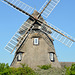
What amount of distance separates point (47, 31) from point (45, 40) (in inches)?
47.0

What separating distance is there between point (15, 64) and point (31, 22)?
534 cm

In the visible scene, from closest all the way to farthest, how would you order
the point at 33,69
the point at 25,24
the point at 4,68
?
the point at 4,68
the point at 33,69
the point at 25,24

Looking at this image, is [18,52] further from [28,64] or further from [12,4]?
[12,4]

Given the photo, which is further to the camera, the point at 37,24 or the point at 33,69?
the point at 37,24

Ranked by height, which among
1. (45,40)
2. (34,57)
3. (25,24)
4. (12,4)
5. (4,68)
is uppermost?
(12,4)

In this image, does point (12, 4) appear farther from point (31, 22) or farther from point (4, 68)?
point (4, 68)

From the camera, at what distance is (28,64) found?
2459 cm

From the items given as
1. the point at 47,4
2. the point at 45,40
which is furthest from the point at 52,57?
the point at 47,4

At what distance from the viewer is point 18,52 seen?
993 inches

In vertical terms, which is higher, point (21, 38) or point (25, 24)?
point (25, 24)

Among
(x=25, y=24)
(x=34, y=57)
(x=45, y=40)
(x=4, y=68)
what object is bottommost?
(x=4, y=68)

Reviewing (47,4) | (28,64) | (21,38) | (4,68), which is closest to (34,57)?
(28,64)

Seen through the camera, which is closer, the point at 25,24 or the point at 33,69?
the point at 33,69

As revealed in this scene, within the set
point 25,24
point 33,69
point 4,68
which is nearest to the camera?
point 4,68
